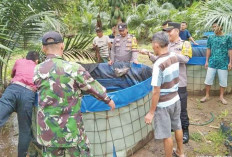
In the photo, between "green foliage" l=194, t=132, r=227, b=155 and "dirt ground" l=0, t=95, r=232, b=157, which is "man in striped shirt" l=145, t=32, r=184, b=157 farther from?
"green foliage" l=194, t=132, r=227, b=155

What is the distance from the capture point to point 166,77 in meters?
2.54

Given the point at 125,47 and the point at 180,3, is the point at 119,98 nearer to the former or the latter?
the point at 125,47

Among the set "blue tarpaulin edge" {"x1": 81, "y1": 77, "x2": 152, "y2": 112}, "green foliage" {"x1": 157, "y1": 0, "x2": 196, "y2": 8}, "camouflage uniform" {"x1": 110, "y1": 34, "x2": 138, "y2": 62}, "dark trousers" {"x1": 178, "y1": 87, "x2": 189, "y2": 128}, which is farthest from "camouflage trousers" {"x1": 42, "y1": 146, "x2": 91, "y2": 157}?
"green foliage" {"x1": 157, "y1": 0, "x2": 196, "y2": 8}

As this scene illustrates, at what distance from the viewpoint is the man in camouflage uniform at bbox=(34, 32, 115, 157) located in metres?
1.97

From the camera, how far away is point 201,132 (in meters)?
3.74

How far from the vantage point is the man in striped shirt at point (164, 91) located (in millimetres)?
2506

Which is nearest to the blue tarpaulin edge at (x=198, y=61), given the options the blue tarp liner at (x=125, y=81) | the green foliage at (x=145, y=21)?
the blue tarp liner at (x=125, y=81)

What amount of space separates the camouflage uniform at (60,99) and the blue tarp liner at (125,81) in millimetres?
728

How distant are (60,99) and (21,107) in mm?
1225

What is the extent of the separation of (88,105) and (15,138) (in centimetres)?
172

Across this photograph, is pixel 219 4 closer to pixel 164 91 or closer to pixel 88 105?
pixel 164 91

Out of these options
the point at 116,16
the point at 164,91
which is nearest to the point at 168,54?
the point at 164,91

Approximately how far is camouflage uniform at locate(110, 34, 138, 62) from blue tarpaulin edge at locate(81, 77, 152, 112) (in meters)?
1.30

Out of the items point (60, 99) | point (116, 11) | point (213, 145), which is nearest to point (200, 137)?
point (213, 145)
